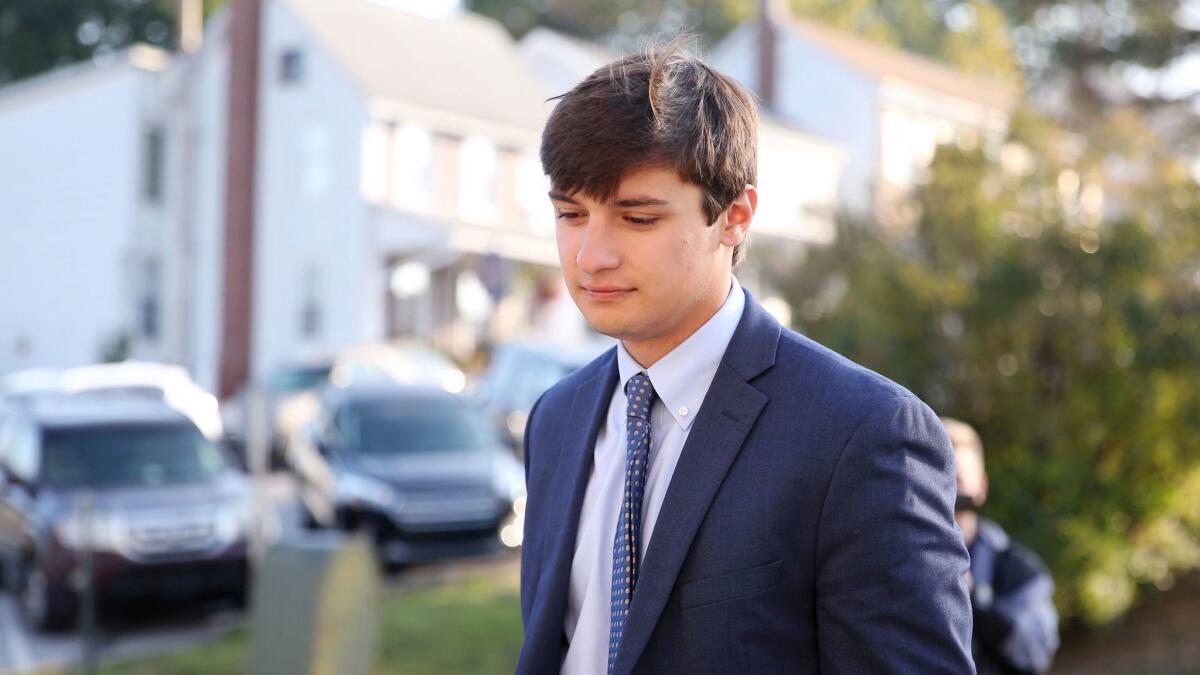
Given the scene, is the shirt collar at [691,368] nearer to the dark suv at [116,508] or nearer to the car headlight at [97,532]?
the dark suv at [116,508]

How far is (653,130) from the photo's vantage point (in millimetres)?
2217

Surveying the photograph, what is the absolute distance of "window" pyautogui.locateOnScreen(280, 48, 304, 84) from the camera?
3241cm

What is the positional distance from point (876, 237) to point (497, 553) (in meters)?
6.38

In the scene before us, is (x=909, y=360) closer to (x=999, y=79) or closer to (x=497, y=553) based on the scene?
(x=497, y=553)

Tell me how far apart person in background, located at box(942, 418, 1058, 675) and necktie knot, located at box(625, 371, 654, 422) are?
231cm

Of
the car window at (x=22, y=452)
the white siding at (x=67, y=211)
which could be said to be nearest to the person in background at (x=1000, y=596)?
the car window at (x=22, y=452)

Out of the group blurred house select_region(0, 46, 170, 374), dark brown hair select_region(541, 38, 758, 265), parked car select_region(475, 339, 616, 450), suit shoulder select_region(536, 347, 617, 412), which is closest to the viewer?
dark brown hair select_region(541, 38, 758, 265)

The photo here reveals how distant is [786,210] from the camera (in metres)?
38.4

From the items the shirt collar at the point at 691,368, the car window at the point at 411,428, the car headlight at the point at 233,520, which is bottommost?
the car window at the point at 411,428

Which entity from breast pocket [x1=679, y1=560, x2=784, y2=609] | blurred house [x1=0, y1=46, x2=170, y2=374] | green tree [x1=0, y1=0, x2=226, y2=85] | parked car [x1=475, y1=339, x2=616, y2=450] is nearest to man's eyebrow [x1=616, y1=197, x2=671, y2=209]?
breast pocket [x1=679, y1=560, x2=784, y2=609]

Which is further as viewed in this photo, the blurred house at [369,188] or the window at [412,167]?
the window at [412,167]

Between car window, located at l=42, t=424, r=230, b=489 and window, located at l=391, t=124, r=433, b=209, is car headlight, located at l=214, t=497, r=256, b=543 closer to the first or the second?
car window, located at l=42, t=424, r=230, b=489

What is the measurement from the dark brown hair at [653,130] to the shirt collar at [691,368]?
21cm

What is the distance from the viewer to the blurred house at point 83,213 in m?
33.5
